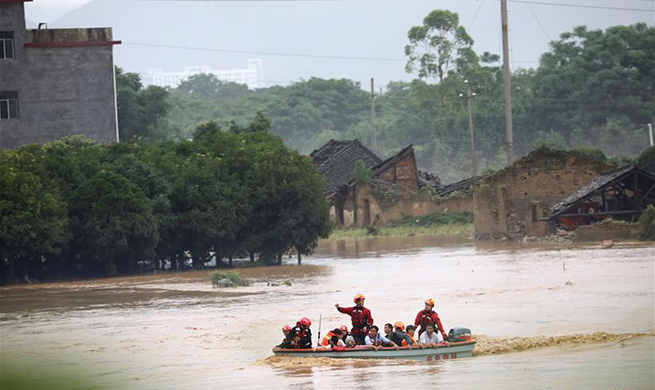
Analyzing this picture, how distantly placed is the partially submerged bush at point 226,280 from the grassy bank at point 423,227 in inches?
1183

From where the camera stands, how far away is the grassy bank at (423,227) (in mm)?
73688

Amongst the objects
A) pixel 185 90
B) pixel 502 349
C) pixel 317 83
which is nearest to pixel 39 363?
pixel 502 349

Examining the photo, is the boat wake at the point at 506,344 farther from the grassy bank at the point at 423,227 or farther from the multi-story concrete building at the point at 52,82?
the grassy bank at the point at 423,227

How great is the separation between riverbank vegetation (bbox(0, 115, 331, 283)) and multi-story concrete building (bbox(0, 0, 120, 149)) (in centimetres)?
338

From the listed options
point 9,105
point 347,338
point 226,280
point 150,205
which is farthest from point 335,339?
point 9,105

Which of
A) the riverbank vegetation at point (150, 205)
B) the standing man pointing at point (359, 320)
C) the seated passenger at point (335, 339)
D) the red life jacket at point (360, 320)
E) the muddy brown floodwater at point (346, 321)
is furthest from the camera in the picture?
the riverbank vegetation at point (150, 205)

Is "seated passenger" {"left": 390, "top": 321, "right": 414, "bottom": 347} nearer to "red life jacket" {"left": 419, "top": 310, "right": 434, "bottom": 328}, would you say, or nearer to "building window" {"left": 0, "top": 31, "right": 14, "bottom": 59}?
"red life jacket" {"left": 419, "top": 310, "right": 434, "bottom": 328}

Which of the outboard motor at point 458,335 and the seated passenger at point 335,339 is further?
the seated passenger at point 335,339

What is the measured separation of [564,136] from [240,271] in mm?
68315

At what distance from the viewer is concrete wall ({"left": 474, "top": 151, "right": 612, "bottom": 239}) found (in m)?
60.8

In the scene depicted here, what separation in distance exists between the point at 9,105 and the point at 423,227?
2909 cm

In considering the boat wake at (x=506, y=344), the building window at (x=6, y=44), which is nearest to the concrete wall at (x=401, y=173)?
the building window at (x=6, y=44)

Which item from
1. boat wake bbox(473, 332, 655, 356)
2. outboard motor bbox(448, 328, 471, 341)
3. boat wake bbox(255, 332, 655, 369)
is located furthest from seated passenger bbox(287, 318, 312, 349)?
boat wake bbox(473, 332, 655, 356)

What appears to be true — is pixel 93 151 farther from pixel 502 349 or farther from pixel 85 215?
pixel 502 349
